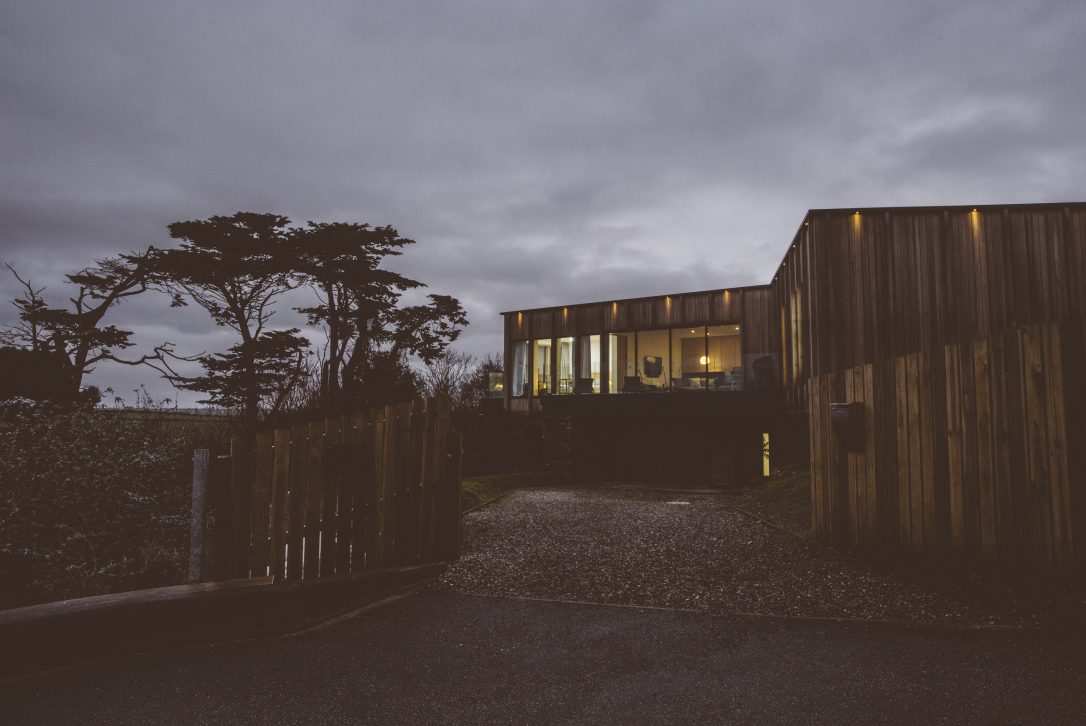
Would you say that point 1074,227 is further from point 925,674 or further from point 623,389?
point 925,674

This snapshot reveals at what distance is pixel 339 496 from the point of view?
4.85 metres

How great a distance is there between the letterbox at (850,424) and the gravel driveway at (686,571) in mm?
1136

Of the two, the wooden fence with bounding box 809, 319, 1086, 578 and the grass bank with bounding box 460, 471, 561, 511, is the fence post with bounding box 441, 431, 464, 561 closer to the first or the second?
the wooden fence with bounding box 809, 319, 1086, 578

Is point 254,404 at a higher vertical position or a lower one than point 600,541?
higher

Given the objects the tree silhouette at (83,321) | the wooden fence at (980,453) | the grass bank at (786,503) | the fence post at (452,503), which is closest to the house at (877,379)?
the wooden fence at (980,453)

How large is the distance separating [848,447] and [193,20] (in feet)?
48.4

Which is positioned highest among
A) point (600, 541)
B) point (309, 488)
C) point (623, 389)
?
point (623, 389)

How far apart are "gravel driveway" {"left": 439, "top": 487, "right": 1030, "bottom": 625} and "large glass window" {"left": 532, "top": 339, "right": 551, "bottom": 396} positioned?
46.1 feet

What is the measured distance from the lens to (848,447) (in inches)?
239

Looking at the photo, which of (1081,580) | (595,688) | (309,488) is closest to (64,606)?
(309,488)

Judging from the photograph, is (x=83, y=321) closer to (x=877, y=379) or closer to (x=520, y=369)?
(x=520, y=369)

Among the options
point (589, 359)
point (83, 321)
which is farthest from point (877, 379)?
point (83, 321)

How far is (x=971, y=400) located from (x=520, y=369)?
20.1 meters

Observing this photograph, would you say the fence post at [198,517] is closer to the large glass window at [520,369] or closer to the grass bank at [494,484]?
the grass bank at [494,484]
